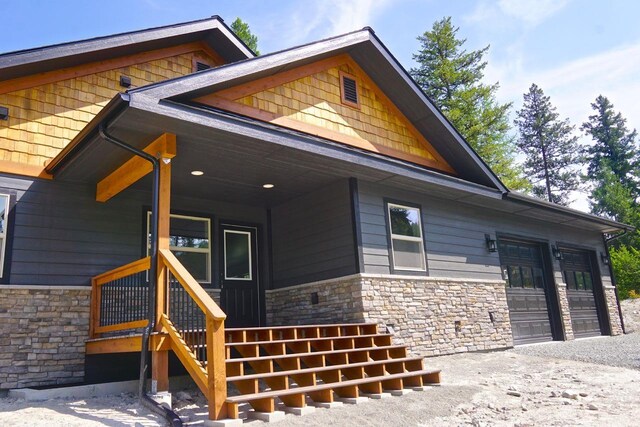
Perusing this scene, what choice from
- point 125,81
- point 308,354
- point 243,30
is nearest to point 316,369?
point 308,354

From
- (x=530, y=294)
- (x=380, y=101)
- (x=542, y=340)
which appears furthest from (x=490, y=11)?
(x=542, y=340)

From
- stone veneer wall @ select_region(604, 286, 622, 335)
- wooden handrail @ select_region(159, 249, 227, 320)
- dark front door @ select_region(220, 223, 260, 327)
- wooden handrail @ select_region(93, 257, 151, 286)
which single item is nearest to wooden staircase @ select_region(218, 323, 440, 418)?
wooden handrail @ select_region(159, 249, 227, 320)

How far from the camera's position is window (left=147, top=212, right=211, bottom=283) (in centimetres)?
804

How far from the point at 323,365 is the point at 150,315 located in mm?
2019

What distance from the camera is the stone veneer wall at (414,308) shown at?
7.56 meters

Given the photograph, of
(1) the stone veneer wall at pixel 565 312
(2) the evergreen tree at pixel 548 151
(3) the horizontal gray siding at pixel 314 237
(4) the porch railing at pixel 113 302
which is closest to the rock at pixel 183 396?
(4) the porch railing at pixel 113 302

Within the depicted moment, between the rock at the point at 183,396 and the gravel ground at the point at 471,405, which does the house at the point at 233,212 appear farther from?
the rock at the point at 183,396

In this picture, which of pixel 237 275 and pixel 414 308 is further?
pixel 237 275

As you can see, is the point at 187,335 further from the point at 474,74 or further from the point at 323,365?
the point at 474,74

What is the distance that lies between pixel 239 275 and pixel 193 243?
3.39 feet

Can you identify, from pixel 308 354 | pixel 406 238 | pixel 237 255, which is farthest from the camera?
pixel 237 255

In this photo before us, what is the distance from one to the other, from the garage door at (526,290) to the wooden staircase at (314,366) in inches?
198

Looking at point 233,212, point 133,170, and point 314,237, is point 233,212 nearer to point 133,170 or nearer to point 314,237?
point 314,237

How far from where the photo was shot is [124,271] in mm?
6074
